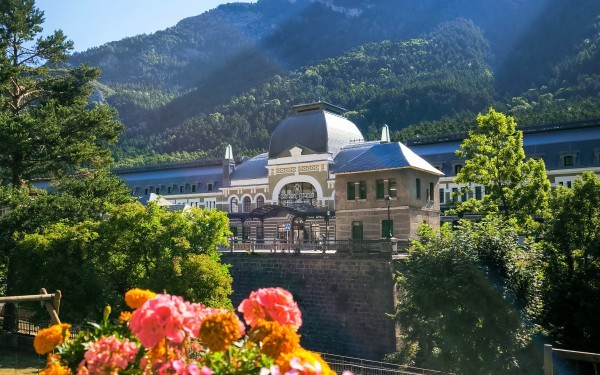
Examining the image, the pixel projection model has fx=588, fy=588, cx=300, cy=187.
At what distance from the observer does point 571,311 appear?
22234mm

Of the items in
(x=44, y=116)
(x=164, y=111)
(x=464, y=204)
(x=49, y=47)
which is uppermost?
(x=164, y=111)

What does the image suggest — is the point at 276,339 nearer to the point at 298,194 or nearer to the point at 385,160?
the point at 385,160

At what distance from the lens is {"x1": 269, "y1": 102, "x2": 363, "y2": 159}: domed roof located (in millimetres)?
51312

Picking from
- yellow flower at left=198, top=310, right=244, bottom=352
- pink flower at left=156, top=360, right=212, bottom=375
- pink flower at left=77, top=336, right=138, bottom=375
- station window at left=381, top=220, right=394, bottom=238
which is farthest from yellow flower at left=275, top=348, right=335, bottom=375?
station window at left=381, top=220, right=394, bottom=238

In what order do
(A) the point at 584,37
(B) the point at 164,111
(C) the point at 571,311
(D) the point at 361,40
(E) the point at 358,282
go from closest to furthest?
(C) the point at 571,311
(E) the point at 358,282
(A) the point at 584,37
(B) the point at 164,111
(D) the point at 361,40

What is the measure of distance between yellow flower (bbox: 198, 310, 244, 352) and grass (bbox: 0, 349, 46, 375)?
63.2 ft

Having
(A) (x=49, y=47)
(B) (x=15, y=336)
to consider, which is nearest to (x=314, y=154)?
(A) (x=49, y=47)

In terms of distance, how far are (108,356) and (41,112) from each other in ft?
89.5

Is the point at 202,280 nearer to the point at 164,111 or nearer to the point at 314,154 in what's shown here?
the point at 314,154

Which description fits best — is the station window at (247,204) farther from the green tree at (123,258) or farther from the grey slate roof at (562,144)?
the green tree at (123,258)

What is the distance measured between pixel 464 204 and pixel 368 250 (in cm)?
574

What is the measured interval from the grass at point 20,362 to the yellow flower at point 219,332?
63.2ft

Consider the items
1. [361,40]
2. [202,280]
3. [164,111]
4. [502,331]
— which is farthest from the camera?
[361,40]

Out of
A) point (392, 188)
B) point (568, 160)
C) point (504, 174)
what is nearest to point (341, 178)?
point (392, 188)
